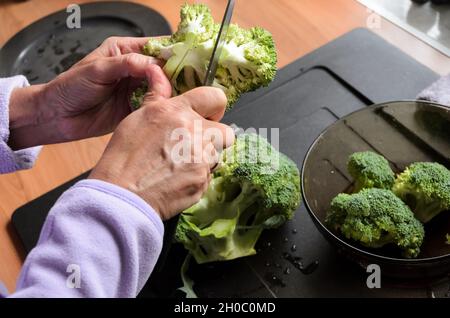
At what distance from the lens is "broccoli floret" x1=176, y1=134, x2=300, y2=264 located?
899 millimetres

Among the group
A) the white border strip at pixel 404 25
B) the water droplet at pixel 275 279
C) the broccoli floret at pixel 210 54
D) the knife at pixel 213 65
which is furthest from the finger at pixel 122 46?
the white border strip at pixel 404 25

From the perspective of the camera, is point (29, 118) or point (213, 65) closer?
point (213, 65)

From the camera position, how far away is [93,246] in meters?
0.61

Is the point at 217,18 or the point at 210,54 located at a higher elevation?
the point at 210,54

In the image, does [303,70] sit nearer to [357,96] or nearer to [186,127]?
[357,96]

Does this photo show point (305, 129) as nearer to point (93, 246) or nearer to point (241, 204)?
point (241, 204)

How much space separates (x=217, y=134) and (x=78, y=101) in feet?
1.09

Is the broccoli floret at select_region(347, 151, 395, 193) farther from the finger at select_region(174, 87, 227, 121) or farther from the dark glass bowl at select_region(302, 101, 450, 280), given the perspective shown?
the finger at select_region(174, 87, 227, 121)

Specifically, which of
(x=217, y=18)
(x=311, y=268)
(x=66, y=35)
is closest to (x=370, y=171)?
(x=311, y=268)

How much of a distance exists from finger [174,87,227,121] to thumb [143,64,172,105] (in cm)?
5

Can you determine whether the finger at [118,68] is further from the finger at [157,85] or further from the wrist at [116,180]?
the wrist at [116,180]

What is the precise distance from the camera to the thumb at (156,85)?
2.49 feet

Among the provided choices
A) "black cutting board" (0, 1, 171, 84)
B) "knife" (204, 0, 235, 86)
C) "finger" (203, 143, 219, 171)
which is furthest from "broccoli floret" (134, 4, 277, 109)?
"black cutting board" (0, 1, 171, 84)

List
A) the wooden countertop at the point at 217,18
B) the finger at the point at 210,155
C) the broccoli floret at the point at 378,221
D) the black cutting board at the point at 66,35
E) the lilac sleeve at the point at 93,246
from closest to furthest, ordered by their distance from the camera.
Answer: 1. the lilac sleeve at the point at 93,246
2. the finger at the point at 210,155
3. the broccoli floret at the point at 378,221
4. the wooden countertop at the point at 217,18
5. the black cutting board at the point at 66,35
